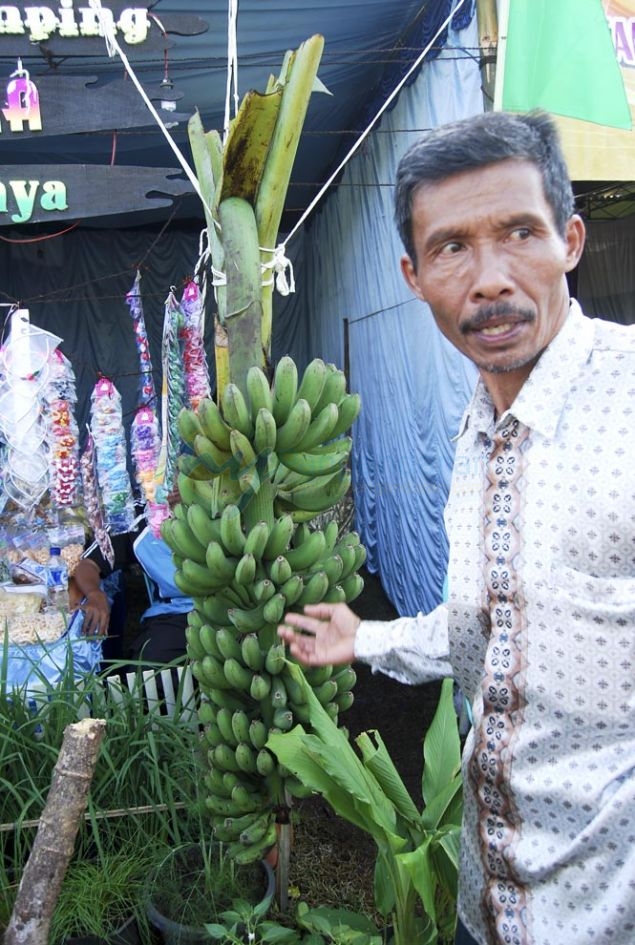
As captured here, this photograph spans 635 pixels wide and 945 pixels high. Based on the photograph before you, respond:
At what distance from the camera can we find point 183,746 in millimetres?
2279

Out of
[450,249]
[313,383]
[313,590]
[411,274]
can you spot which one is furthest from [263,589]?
[450,249]

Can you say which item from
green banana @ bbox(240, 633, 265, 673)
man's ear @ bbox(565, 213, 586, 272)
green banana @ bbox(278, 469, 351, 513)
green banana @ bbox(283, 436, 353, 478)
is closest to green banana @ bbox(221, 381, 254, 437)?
green banana @ bbox(283, 436, 353, 478)

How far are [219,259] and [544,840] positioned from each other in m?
1.36

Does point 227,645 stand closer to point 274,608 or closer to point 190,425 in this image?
point 274,608

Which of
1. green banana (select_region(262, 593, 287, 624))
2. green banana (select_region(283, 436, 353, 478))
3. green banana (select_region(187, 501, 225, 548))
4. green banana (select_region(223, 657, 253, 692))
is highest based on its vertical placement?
green banana (select_region(283, 436, 353, 478))

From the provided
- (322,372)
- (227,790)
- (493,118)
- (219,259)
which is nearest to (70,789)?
(227,790)

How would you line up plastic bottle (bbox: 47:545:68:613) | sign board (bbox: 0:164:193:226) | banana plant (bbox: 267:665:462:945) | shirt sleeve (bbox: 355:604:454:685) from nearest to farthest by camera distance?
1. shirt sleeve (bbox: 355:604:454:685)
2. banana plant (bbox: 267:665:462:945)
3. sign board (bbox: 0:164:193:226)
4. plastic bottle (bbox: 47:545:68:613)

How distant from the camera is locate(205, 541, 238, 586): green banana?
172 cm

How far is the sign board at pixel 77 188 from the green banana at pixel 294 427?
1.49 metres

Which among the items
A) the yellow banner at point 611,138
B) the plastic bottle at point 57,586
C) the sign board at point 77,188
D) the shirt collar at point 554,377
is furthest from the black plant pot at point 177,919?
the yellow banner at point 611,138

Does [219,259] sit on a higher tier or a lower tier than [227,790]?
higher

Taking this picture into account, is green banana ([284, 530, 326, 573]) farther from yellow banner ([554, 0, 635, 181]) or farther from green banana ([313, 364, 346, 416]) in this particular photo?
yellow banner ([554, 0, 635, 181])

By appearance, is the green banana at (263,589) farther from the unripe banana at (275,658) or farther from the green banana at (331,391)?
the green banana at (331,391)

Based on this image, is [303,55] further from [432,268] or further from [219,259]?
[432,268]
